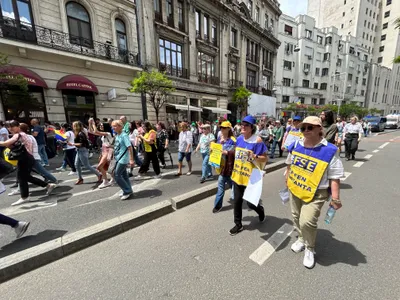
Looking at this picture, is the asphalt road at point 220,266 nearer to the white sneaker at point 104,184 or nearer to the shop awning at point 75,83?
the white sneaker at point 104,184

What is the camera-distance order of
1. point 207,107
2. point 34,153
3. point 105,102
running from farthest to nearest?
1. point 207,107
2. point 105,102
3. point 34,153

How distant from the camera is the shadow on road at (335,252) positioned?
232 centimetres

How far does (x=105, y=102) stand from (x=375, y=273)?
50.5ft

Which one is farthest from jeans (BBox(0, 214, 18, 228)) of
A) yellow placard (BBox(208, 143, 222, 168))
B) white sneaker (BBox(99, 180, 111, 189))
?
yellow placard (BBox(208, 143, 222, 168))

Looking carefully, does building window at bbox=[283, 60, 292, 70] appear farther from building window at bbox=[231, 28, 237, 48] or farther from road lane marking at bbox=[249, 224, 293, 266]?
road lane marking at bbox=[249, 224, 293, 266]

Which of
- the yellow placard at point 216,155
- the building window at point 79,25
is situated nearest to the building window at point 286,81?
the building window at point 79,25

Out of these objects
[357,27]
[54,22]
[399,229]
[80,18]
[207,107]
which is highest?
[357,27]

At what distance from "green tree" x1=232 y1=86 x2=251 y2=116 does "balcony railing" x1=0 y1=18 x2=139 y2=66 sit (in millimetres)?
11887

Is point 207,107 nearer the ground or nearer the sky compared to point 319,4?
nearer the ground

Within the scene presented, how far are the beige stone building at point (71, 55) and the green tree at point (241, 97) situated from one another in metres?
11.7

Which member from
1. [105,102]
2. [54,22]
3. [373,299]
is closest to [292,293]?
[373,299]

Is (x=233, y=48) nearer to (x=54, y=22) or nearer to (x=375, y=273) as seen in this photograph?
(x=54, y=22)

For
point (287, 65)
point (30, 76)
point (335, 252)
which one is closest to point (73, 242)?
point (335, 252)

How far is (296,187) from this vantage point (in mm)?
2297
